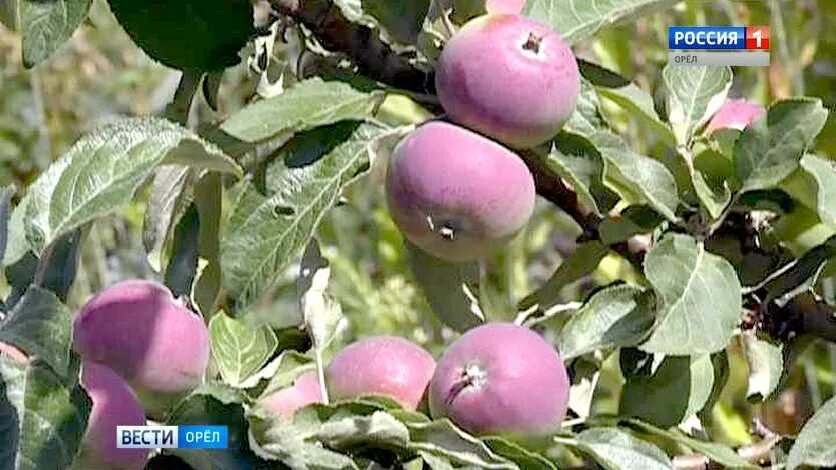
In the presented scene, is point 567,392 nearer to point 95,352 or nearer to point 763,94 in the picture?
point 95,352

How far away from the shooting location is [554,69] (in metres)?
0.62

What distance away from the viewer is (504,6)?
0.67 meters

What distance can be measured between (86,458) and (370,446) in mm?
101

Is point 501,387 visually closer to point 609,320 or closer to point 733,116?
point 609,320

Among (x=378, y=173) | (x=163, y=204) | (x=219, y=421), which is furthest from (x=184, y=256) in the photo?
(x=378, y=173)

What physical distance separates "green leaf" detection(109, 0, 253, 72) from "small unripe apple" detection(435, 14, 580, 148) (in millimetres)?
96

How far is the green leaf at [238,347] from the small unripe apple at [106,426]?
7 centimetres

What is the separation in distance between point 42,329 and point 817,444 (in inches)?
11.9

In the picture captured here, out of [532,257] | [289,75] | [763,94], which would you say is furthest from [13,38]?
[289,75]

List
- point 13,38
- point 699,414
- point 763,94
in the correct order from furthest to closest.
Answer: point 13,38 < point 763,94 < point 699,414

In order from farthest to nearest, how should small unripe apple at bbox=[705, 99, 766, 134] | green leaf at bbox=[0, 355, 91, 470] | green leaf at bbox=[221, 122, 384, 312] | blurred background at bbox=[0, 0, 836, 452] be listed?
blurred background at bbox=[0, 0, 836, 452], small unripe apple at bbox=[705, 99, 766, 134], green leaf at bbox=[221, 122, 384, 312], green leaf at bbox=[0, 355, 91, 470]

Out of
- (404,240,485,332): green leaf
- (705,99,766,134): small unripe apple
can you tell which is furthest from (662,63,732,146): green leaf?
(404,240,485,332): green leaf

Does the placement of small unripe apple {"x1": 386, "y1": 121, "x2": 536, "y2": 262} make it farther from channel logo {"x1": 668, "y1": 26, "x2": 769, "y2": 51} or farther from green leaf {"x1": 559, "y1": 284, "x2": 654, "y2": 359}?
channel logo {"x1": 668, "y1": 26, "x2": 769, "y2": 51}

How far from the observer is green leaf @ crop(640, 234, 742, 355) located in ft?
2.02
